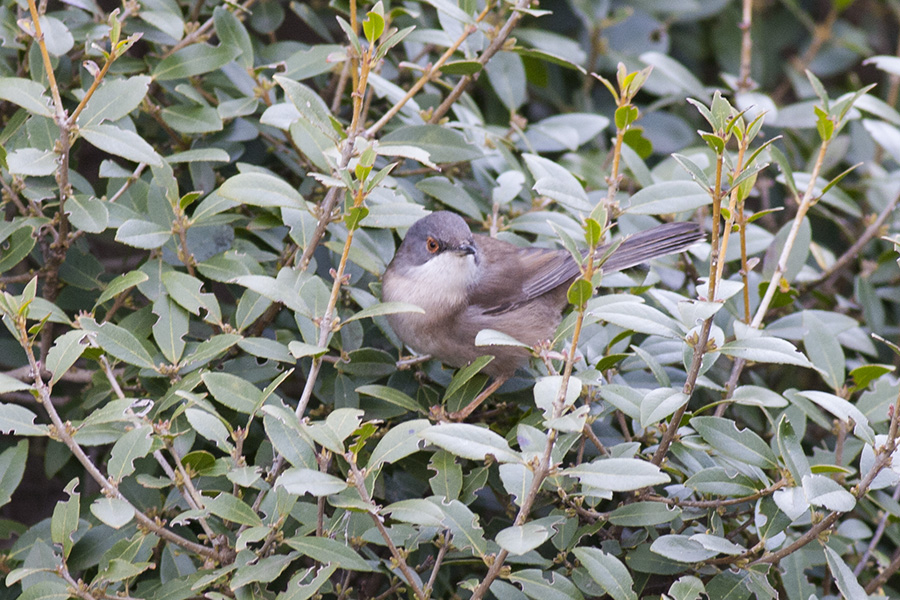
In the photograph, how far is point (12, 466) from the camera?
2553 mm

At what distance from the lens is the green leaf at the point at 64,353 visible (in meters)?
2.17

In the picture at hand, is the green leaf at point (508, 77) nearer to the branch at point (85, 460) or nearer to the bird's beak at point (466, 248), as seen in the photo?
the bird's beak at point (466, 248)

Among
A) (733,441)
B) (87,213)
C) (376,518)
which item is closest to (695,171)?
(733,441)

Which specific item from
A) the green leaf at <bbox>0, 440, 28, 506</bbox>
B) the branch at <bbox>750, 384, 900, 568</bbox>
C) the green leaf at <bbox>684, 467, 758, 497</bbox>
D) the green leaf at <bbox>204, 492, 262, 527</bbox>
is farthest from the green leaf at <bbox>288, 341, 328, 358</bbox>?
the branch at <bbox>750, 384, 900, 568</bbox>

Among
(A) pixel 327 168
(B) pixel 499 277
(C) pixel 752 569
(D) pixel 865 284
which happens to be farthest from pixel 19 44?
(D) pixel 865 284

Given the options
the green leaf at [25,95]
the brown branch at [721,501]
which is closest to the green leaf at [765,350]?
the brown branch at [721,501]

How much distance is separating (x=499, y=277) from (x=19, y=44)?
2020 millimetres

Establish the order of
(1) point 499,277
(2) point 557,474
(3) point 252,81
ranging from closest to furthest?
(2) point 557,474
(3) point 252,81
(1) point 499,277

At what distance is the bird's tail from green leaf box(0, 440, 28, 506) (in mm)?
2125

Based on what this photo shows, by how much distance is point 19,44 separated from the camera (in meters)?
2.86

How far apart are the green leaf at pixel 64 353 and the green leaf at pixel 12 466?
1.63 feet

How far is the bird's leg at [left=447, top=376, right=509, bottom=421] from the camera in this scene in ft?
9.53

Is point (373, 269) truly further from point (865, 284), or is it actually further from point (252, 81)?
point (865, 284)

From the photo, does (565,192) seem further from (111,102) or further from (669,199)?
(111,102)
